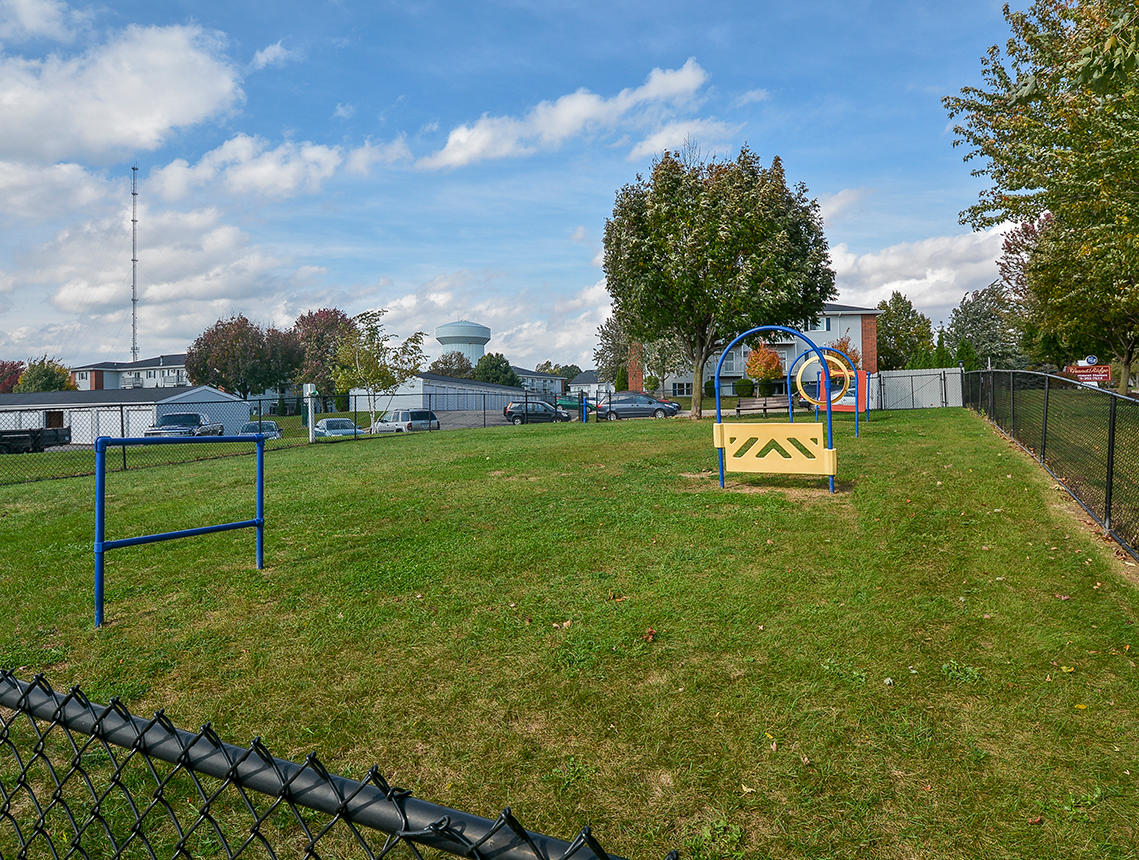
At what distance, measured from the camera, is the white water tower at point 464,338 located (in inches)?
4766

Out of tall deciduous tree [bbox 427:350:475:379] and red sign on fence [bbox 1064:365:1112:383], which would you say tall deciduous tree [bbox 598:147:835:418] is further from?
tall deciduous tree [bbox 427:350:475:379]

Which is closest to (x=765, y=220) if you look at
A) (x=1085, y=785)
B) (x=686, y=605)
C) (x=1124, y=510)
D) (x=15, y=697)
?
(x=1124, y=510)

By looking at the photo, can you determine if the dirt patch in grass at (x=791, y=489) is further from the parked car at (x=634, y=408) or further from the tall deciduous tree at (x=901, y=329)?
the tall deciduous tree at (x=901, y=329)

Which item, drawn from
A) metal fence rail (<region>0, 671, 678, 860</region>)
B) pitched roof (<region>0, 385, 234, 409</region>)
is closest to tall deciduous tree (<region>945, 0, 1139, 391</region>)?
metal fence rail (<region>0, 671, 678, 860</region>)

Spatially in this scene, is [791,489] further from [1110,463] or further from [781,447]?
[1110,463]

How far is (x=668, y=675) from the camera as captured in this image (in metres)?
4.51

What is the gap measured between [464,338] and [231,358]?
181 feet

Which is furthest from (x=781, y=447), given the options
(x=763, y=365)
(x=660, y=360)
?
(x=763, y=365)

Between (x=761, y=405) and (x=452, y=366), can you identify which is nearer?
(x=761, y=405)

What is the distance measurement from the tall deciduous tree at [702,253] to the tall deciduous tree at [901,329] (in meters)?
51.0

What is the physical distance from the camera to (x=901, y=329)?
76750 mm

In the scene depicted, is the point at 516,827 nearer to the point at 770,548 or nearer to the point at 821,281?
the point at 770,548

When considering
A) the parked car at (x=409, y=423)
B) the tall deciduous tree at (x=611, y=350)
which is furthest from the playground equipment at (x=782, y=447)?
the tall deciduous tree at (x=611, y=350)

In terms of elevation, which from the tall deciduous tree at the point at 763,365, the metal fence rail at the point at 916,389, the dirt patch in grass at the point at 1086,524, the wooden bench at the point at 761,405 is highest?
the tall deciduous tree at the point at 763,365
